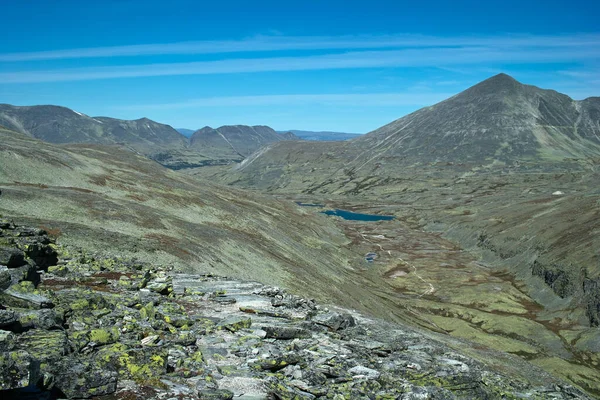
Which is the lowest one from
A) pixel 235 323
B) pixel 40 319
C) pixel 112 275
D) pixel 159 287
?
pixel 235 323

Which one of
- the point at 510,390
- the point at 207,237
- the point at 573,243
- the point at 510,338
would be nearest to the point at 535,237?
the point at 573,243

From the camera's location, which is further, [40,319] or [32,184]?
[32,184]

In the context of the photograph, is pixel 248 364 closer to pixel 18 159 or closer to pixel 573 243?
pixel 18 159

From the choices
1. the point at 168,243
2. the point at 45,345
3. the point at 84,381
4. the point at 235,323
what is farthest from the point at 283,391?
the point at 168,243

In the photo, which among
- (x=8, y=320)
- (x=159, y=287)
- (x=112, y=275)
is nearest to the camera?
(x=8, y=320)

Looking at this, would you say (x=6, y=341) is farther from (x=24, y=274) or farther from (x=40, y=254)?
(x=40, y=254)

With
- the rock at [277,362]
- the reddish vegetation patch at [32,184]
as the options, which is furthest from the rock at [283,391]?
the reddish vegetation patch at [32,184]

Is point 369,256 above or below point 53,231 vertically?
below
